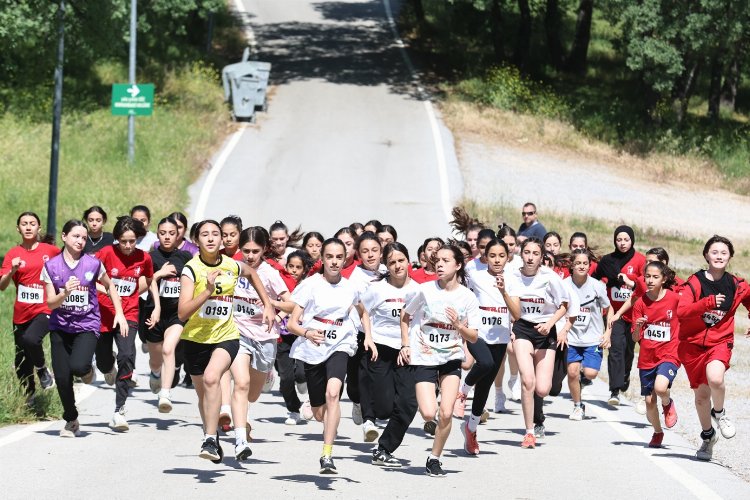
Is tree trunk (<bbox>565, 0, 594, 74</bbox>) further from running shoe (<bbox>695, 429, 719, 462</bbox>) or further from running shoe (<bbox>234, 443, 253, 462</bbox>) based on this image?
running shoe (<bbox>234, 443, 253, 462</bbox>)

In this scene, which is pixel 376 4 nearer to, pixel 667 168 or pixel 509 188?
pixel 667 168

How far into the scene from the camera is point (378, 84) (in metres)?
43.0

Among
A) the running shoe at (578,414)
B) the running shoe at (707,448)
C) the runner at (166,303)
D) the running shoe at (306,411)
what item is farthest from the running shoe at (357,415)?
the running shoe at (707,448)

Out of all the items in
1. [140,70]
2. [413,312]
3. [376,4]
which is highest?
[376,4]

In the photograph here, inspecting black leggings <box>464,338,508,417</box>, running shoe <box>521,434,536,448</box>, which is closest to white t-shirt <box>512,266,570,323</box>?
black leggings <box>464,338,508,417</box>

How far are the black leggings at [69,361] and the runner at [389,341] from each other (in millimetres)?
2395

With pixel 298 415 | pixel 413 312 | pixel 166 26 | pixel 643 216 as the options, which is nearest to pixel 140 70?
pixel 166 26

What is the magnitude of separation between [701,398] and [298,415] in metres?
3.87

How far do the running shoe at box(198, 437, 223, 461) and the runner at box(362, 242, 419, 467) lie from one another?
4.94ft

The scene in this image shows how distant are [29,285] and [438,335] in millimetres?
3986

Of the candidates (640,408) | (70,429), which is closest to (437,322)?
(70,429)

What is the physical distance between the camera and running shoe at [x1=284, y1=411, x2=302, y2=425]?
1300cm

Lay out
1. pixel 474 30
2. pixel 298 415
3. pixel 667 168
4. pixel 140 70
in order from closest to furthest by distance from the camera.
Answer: pixel 298 415 < pixel 667 168 < pixel 140 70 < pixel 474 30

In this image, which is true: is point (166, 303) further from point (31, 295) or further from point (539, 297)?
point (539, 297)
